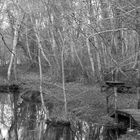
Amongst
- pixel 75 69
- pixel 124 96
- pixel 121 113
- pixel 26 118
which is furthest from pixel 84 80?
pixel 121 113

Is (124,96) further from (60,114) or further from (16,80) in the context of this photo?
(16,80)

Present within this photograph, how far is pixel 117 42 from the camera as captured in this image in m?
19.2

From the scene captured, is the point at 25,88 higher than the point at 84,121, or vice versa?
the point at 25,88

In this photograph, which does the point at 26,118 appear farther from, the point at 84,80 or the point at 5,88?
the point at 5,88

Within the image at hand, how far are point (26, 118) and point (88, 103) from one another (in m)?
3.36

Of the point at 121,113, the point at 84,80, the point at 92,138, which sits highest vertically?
the point at 84,80

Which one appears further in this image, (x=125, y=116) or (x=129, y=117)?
(x=125, y=116)

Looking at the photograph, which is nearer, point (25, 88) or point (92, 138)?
point (92, 138)

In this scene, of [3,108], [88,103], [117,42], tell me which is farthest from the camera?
[117,42]

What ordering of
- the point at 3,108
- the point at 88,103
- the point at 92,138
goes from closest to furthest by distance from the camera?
the point at 92,138, the point at 88,103, the point at 3,108

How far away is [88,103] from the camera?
15125 millimetres

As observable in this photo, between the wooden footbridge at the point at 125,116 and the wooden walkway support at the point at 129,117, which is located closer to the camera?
the wooden walkway support at the point at 129,117

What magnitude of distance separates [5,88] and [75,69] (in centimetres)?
597

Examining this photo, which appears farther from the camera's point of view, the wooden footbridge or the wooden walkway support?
the wooden footbridge
